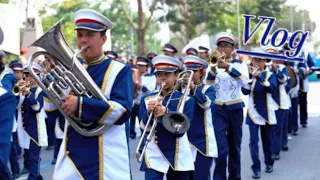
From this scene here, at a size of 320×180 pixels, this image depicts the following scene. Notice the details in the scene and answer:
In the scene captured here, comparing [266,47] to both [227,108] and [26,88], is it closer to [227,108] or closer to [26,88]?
[227,108]

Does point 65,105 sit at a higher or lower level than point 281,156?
higher

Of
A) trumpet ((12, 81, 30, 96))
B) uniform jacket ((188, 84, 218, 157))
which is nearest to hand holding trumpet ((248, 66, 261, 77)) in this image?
uniform jacket ((188, 84, 218, 157))

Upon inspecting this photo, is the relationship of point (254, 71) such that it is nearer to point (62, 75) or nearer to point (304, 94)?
point (62, 75)


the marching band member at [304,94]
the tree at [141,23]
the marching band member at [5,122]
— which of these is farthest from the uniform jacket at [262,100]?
the tree at [141,23]

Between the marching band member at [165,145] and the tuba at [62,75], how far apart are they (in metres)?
1.68

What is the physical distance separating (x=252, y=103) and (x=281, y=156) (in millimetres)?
1935

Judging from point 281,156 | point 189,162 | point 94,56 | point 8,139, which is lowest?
point 281,156

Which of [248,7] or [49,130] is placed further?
[248,7]

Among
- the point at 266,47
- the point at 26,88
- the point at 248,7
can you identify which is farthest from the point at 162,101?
the point at 248,7

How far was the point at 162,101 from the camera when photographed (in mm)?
6477

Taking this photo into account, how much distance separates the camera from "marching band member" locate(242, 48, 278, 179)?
31.4 ft

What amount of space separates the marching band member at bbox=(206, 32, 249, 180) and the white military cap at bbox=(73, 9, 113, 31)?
372 cm

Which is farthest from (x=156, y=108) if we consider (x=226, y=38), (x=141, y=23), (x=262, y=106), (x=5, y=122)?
(x=141, y=23)

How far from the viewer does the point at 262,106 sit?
9867 millimetres
